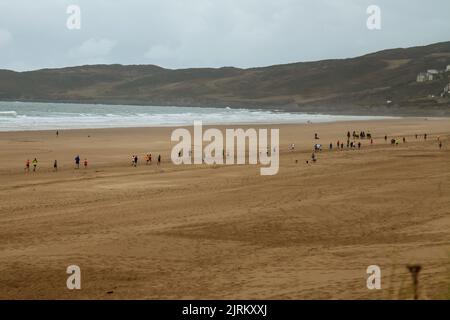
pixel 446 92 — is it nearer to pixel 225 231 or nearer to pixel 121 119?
pixel 121 119

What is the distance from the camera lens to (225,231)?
40.2 ft

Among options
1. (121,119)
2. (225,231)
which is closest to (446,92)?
(121,119)

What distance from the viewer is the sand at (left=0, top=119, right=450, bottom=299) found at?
852cm

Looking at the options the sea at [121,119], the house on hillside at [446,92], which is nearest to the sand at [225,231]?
the sea at [121,119]

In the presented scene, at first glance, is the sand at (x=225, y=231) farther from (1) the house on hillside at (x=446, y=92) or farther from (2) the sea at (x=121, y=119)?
(1) the house on hillside at (x=446, y=92)

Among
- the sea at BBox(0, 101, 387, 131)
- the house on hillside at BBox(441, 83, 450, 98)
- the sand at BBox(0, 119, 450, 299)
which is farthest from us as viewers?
the house on hillside at BBox(441, 83, 450, 98)

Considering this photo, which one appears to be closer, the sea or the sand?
the sand

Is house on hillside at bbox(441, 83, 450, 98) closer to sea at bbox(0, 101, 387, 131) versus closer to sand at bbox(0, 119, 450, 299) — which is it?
sea at bbox(0, 101, 387, 131)

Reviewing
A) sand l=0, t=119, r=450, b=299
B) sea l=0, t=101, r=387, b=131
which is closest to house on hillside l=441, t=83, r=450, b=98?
sea l=0, t=101, r=387, b=131

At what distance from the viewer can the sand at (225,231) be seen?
27.9 feet

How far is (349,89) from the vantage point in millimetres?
187375
